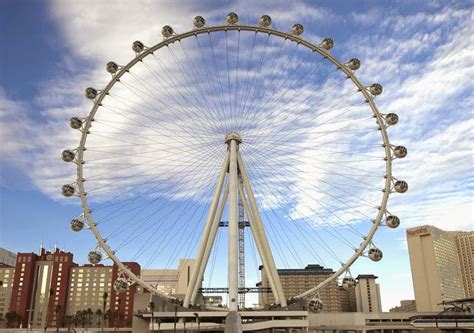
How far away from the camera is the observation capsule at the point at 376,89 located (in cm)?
3466

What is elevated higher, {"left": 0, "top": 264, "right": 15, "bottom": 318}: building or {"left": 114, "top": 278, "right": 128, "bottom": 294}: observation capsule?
{"left": 0, "top": 264, "right": 15, "bottom": 318}: building

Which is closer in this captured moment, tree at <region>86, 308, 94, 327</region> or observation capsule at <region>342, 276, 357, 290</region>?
observation capsule at <region>342, 276, 357, 290</region>

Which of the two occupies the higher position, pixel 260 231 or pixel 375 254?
pixel 260 231

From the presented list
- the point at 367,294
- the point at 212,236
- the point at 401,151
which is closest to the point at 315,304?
the point at 212,236

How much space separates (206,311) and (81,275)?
89.5 meters

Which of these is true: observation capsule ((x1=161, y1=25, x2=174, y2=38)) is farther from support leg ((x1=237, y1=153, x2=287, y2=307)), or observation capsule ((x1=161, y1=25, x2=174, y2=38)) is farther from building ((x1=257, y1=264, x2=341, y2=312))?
building ((x1=257, y1=264, x2=341, y2=312))

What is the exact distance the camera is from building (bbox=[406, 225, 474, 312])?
413 feet

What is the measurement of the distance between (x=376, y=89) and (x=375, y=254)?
11638 mm

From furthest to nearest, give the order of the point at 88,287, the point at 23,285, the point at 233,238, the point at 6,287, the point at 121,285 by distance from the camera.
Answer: the point at 6,287 → the point at 88,287 → the point at 23,285 → the point at 233,238 → the point at 121,285

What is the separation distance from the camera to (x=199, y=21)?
34562 millimetres

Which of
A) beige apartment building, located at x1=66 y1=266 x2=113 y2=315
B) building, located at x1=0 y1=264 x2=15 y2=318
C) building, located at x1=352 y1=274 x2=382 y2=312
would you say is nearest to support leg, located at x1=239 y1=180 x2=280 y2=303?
beige apartment building, located at x1=66 y1=266 x2=113 y2=315

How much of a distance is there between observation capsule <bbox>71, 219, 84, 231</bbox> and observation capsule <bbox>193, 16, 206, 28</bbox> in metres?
16.0

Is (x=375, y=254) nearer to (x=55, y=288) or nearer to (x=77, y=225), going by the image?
(x=77, y=225)

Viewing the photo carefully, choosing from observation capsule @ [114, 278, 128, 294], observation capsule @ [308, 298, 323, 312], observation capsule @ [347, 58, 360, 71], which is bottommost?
observation capsule @ [308, 298, 323, 312]
